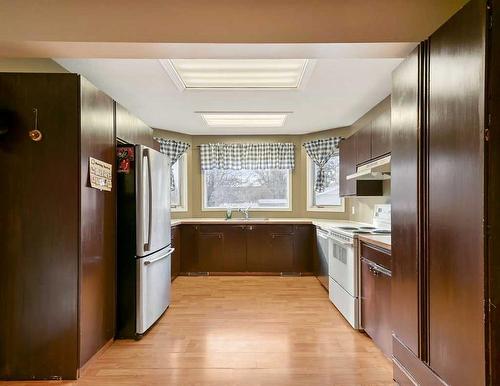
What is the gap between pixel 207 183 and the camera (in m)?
5.54

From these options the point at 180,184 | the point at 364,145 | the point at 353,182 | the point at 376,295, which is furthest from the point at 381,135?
the point at 180,184

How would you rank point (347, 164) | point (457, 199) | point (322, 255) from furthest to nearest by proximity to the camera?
point (322, 255) < point (347, 164) < point (457, 199)

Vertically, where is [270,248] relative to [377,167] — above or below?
below

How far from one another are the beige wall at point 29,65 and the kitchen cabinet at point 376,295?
3193mm

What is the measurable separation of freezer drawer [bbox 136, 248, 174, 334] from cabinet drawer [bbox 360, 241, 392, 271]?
75.0 inches

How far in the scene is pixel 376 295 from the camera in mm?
2486

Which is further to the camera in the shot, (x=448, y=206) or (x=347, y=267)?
(x=347, y=267)

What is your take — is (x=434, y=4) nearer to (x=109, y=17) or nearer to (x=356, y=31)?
(x=356, y=31)

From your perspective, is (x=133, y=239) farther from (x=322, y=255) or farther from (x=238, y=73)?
(x=322, y=255)

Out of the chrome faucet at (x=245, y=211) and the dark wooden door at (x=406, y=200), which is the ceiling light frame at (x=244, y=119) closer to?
the chrome faucet at (x=245, y=211)

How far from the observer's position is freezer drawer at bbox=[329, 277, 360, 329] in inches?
112

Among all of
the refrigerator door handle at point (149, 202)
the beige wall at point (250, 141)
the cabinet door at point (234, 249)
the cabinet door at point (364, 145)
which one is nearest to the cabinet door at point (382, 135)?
the cabinet door at point (364, 145)

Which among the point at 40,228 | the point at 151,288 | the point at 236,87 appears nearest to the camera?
the point at 40,228

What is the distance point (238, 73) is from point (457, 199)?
2.32 m
